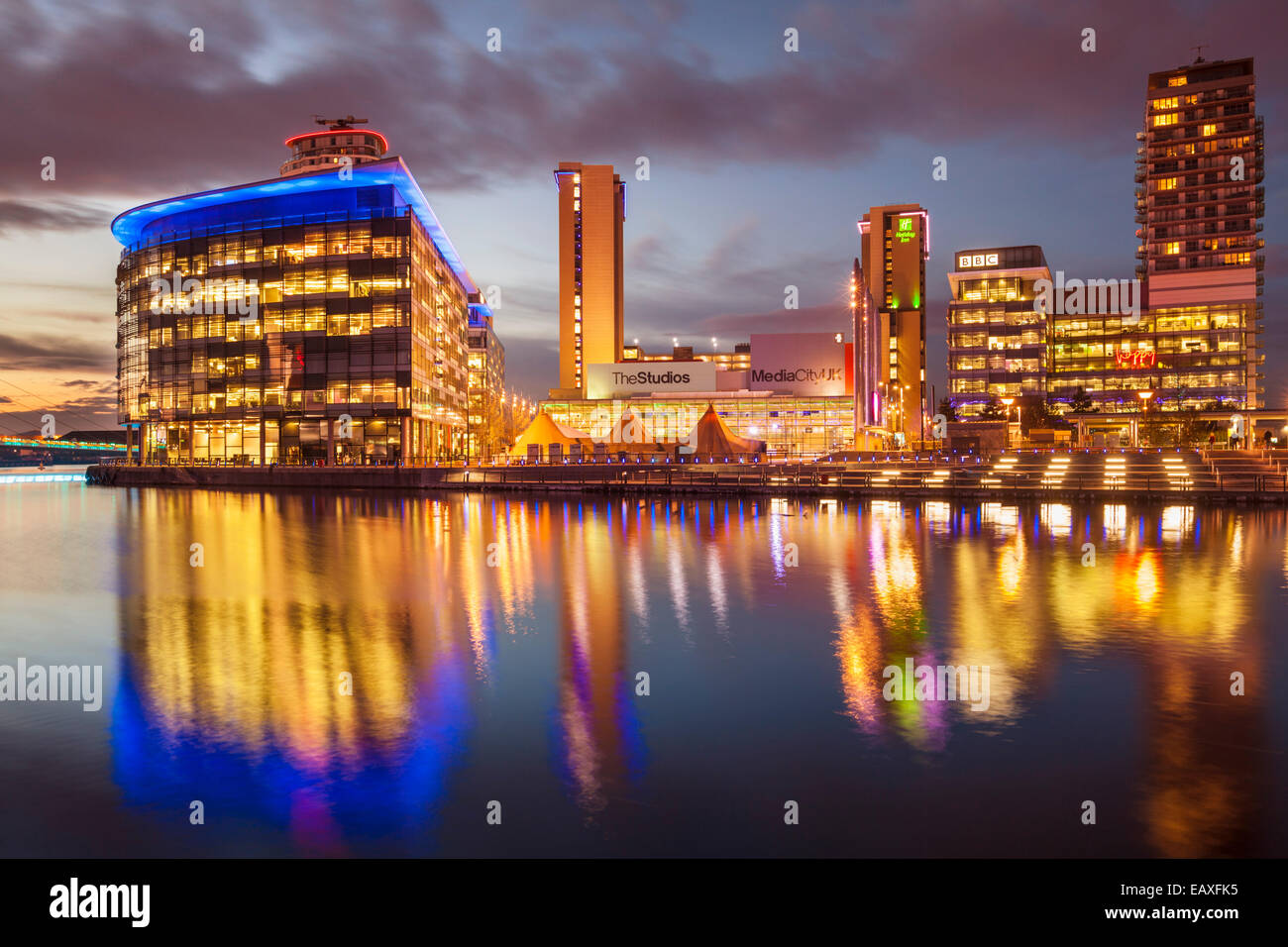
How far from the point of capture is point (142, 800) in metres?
6.90

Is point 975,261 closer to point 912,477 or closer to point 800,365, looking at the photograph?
point 800,365

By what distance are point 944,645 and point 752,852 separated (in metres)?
6.82

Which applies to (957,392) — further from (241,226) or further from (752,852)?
(752,852)

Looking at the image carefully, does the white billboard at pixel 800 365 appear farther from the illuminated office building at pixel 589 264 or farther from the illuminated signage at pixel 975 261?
the illuminated signage at pixel 975 261

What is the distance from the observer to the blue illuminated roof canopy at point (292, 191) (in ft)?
282

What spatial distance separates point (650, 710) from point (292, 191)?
305 feet

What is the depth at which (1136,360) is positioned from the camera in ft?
430

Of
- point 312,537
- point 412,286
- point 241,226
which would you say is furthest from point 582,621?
point 241,226

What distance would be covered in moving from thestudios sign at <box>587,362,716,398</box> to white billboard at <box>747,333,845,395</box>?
618 cm

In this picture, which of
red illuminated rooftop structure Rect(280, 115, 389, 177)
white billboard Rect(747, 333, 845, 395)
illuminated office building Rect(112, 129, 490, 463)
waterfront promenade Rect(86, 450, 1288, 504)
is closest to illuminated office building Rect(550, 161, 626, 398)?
red illuminated rooftop structure Rect(280, 115, 389, 177)

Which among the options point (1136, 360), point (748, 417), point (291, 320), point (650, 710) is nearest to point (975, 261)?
point (1136, 360)

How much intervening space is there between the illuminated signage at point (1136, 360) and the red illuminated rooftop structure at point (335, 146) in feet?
371

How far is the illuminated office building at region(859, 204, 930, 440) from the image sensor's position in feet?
625

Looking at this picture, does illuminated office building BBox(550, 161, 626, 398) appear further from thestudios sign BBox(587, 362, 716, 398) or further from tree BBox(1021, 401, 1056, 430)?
tree BBox(1021, 401, 1056, 430)
